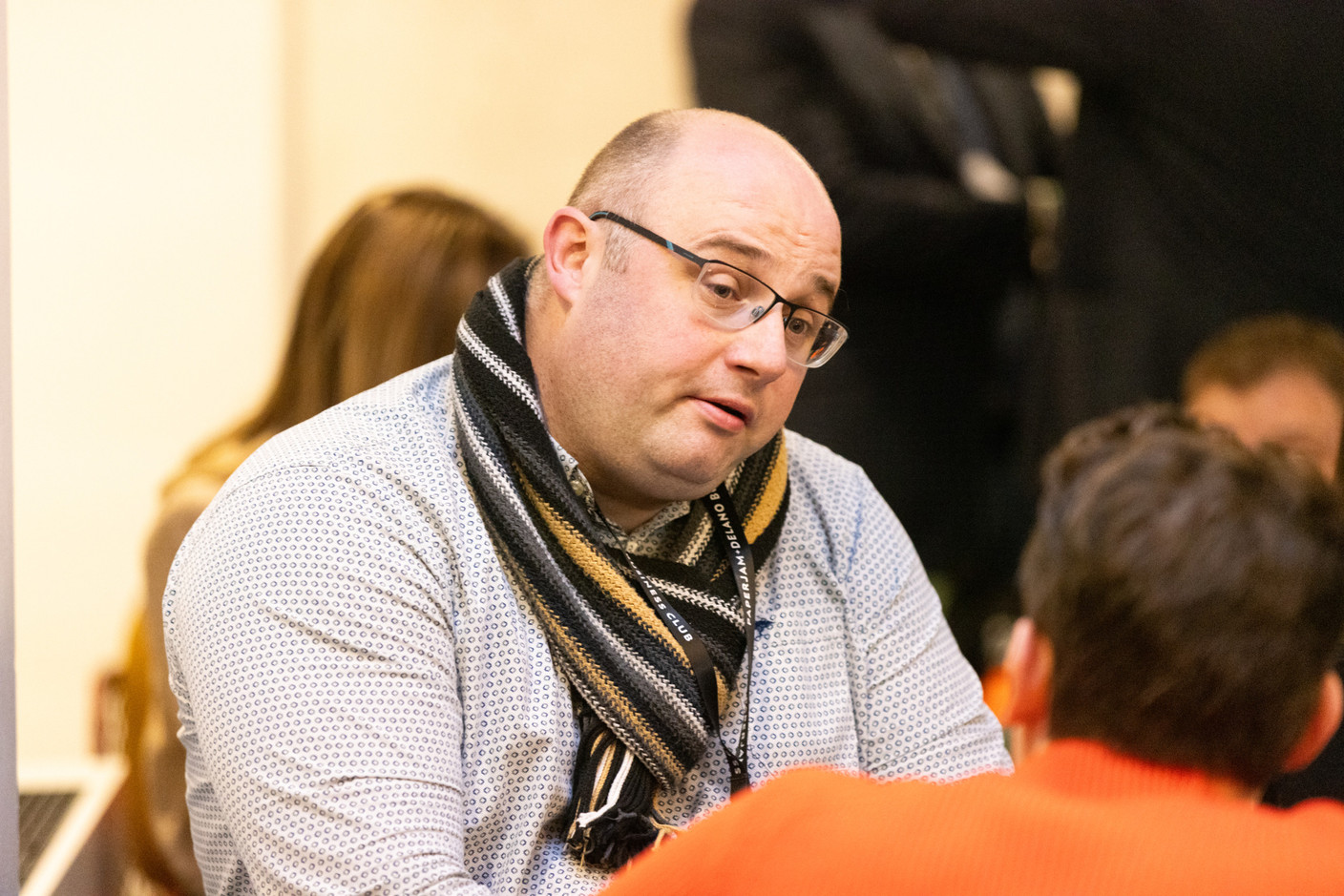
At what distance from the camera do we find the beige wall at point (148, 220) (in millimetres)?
3207

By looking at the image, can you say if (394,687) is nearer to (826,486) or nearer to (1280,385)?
(826,486)

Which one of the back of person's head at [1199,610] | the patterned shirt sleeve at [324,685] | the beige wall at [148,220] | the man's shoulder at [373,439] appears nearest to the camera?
the back of person's head at [1199,610]

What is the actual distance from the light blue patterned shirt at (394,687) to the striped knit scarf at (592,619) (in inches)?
0.9

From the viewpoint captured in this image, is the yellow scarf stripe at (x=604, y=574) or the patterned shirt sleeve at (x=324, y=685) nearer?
the patterned shirt sleeve at (x=324, y=685)

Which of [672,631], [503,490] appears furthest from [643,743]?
[503,490]

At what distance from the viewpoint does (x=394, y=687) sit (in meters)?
1.03

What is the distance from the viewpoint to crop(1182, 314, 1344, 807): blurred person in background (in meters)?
1.97

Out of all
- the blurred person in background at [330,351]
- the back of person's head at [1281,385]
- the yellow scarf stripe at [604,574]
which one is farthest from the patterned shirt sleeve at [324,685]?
the back of person's head at [1281,385]

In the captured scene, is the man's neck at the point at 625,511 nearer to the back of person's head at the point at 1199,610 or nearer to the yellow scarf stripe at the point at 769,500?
the yellow scarf stripe at the point at 769,500

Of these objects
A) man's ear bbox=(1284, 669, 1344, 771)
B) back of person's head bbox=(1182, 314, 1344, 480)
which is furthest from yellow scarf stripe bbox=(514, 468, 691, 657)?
back of person's head bbox=(1182, 314, 1344, 480)

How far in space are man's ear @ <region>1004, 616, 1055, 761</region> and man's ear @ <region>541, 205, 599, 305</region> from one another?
513 millimetres

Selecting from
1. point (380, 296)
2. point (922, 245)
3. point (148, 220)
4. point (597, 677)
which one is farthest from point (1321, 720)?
point (148, 220)

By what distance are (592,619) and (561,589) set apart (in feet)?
0.12

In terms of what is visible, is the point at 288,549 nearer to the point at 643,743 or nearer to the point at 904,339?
the point at 643,743
